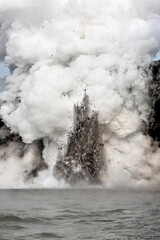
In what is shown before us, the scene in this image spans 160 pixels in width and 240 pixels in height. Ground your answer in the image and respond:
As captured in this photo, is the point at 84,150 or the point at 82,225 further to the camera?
the point at 84,150

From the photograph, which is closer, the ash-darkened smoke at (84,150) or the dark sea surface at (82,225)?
Answer: the dark sea surface at (82,225)

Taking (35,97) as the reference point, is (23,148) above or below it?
below

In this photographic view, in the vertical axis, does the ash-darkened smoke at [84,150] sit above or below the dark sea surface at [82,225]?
below

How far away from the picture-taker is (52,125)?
85.2 metres

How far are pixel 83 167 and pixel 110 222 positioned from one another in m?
60.3

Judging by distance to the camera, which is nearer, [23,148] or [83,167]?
[83,167]

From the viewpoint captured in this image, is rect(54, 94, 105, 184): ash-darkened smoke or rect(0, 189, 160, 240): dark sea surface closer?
rect(0, 189, 160, 240): dark sea surface

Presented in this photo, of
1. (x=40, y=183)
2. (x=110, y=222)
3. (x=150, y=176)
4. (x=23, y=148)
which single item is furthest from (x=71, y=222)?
(x=23, y=148)

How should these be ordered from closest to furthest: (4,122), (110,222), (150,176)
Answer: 1. (110,222)
2. (150,176)
3. (4,122)

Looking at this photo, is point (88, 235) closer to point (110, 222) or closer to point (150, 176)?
point (110, 222)

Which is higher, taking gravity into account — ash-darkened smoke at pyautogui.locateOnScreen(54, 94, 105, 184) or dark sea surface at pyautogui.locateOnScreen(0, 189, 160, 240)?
dark sea surface at pyautogui.locateOnScreen(0, 189, 160, 240)

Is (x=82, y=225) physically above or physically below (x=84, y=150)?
above

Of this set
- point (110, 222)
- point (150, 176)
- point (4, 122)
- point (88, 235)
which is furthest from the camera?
point (4, 122)

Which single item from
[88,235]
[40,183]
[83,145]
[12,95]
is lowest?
[40,183]
